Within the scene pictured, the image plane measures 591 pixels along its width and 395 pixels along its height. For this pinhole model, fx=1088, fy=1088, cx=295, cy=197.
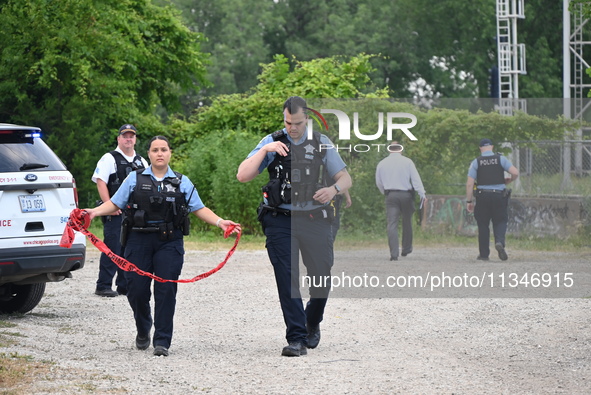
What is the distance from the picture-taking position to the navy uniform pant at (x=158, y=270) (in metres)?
8.70

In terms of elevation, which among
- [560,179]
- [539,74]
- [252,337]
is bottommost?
[252,337]

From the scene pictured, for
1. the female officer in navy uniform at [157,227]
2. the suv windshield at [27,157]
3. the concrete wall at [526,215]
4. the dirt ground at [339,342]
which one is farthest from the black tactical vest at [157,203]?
the concrete wall at [526,215]

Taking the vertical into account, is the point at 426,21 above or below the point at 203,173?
above

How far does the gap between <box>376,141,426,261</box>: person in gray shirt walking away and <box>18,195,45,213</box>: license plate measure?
713 cm

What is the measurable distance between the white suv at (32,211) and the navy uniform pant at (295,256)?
97.4 inches

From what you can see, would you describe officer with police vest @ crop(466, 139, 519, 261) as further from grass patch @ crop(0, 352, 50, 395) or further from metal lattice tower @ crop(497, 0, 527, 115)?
metal lattice tower @ crop(497, 0, 527, 115)

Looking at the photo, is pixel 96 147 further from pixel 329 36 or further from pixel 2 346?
pixel 329 36

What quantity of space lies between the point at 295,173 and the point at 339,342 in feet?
5.64

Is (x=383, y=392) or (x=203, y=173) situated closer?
(x=383, y=392)

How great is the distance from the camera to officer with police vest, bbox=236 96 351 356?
8461 mm

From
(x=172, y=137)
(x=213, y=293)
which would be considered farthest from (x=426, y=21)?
(x=213, y=293)

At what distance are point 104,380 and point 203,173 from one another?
1568 centimetres

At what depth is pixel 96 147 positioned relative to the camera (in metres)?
25.6

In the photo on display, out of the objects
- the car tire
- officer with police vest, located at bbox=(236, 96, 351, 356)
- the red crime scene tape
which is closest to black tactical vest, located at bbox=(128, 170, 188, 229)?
the red crime scene tape
